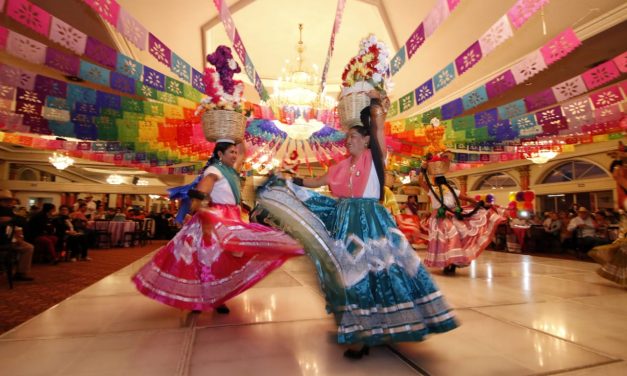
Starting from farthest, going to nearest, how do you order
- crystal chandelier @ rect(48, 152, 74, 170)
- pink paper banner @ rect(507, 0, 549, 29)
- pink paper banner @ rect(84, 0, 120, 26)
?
crystal chandelier @ rect(48, 152, 74, 170)
pink paper banner @ rect(507, 0, 549, 29)
pink paper banner @ rect(84, 0, 120, 26)

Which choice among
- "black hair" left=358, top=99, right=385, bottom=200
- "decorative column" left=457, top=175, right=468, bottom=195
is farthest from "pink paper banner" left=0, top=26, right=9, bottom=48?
"decorative column" left=457, top=175, right=468, bottom=195

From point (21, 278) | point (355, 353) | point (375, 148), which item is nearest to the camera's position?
point (355, 353)

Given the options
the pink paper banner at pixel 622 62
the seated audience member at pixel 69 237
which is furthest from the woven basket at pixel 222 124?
the seated audience member at pixel 69 237

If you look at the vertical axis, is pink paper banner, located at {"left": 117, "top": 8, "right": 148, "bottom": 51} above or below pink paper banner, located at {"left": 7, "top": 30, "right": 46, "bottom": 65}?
above

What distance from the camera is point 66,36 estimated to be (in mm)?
2535

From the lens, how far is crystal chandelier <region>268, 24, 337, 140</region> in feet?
17.2

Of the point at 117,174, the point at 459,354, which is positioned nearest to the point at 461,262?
the point at 459,354

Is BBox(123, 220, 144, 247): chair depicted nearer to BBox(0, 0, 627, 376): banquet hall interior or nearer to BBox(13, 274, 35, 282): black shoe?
BBox(0, 0, 627, 376): banquet hall interior

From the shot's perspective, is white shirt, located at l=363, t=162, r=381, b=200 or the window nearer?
white shirt, located at l=363, t=162, r=381, b=200

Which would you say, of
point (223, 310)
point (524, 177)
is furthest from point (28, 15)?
point (524, 177)

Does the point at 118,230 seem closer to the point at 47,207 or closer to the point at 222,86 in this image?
the point at 47,207

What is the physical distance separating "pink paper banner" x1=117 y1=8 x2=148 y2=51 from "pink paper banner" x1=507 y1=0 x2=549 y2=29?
2.98m

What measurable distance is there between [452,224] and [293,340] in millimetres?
2846

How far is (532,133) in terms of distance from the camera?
4.20 meters
